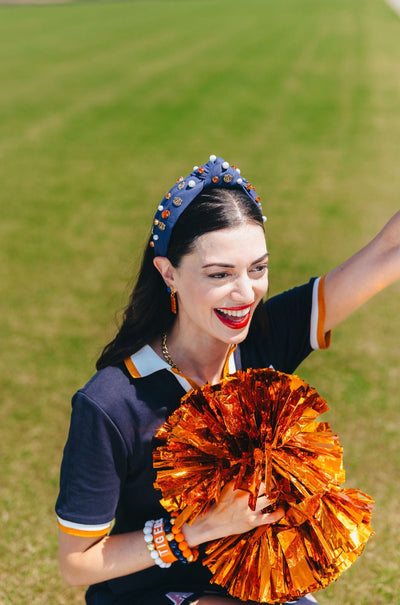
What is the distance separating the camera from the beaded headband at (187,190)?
76.8 inches

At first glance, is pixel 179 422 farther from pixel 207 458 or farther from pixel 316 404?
pixel 316 404

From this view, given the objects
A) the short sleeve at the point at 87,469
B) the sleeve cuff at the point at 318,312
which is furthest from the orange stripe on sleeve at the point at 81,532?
the sleeve cuff at the point at 318,312

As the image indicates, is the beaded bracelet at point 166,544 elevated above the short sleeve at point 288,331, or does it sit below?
below

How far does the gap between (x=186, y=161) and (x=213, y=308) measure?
910 cm

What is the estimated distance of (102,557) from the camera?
6.32ft

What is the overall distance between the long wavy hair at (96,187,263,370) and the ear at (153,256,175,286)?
21 mm

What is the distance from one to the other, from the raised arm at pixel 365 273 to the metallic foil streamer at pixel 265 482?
2.00 ft

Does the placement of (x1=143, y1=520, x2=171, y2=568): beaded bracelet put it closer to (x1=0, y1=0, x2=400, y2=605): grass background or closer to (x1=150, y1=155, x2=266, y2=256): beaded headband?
(x1=150, y1=155, x2=266, y2=256): beaded headband

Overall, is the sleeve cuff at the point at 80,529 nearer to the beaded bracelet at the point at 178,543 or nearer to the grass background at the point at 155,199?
the beaded bracelet at the point at 178,543

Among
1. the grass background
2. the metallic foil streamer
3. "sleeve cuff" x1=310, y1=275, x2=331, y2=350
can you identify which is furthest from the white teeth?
the grass background

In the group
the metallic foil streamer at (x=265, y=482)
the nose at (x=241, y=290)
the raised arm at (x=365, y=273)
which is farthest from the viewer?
the raised arm at (x=365, y=273)

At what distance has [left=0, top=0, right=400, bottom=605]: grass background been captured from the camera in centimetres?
393

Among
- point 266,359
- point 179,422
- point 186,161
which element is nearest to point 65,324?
point 266,359

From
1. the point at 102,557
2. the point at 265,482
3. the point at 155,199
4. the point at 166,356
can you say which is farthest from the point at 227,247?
the point at 155,199
